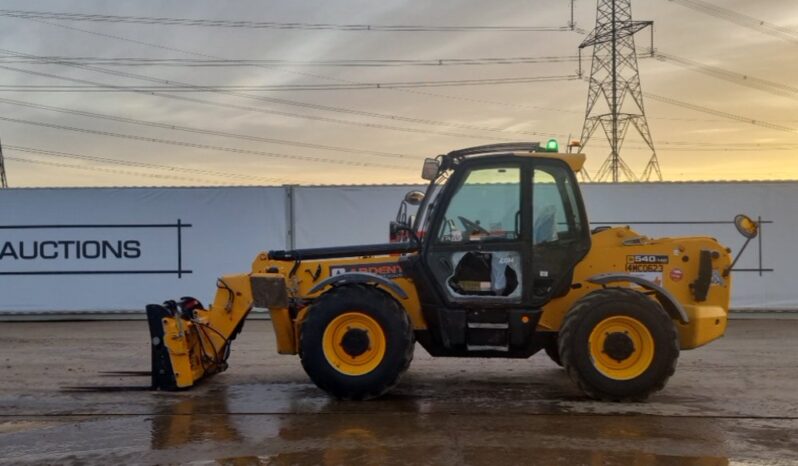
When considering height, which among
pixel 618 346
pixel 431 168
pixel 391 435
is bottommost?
pixel 391 435

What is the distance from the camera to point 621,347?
6.22 metres

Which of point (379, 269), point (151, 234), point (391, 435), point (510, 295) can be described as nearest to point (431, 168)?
point (379, 269)

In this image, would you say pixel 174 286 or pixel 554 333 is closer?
pixel 554 333

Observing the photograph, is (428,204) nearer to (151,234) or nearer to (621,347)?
(621,347)

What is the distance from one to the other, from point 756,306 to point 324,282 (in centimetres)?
932

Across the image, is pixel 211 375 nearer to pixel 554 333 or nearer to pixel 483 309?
pixel 483 309

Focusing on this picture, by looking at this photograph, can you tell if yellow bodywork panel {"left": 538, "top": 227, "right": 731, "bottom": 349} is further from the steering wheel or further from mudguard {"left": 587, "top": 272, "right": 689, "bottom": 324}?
the steering wheel

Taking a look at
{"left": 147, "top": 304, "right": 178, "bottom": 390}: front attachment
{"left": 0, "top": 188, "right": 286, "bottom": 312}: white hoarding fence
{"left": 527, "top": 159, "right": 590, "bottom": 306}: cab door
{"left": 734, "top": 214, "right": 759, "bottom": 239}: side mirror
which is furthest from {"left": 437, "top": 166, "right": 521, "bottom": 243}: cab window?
{"left": 0, "top": 188, "right": 286, "bottom": 312}: white hoarding fence

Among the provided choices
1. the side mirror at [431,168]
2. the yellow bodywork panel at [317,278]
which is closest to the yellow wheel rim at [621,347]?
the yellow bodywork panel at [317,278]

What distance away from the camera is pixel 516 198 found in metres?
6.45

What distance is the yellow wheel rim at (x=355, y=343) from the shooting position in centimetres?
637

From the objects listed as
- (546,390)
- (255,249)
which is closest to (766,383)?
(546,390)

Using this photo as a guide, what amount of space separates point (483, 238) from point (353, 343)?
4.86 ft

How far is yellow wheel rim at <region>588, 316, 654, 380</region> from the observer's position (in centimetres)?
623
